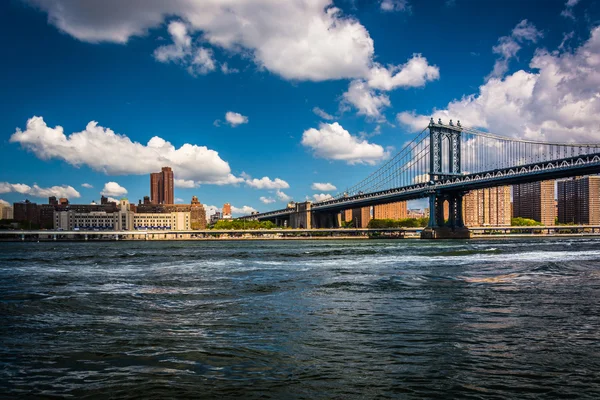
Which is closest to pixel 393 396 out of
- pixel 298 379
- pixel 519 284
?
pixel 298 379

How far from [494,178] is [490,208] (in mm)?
118483

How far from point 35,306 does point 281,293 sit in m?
7.68

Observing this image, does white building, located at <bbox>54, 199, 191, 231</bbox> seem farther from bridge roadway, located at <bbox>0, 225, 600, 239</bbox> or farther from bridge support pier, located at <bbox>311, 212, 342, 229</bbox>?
bridge support pier, located at <bbox>311, 212, 342, 229</bbox>

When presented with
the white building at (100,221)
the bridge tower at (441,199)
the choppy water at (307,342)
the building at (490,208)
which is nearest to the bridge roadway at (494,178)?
the bridge tower at (441,199)

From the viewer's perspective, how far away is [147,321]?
12.2 meters

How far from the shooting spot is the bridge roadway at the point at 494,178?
7169 centimetres

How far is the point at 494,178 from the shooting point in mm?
83062

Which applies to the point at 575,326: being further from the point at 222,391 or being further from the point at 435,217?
the point at 435,217

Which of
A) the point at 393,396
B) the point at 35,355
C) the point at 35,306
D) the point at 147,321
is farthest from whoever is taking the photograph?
the point at 35,306

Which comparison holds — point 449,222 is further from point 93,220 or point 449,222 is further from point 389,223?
point 93,220

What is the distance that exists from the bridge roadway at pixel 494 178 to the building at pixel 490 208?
81293 millimetres

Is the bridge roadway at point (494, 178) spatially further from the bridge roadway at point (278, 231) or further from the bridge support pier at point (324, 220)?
the bridge support pier at point (324, 220)

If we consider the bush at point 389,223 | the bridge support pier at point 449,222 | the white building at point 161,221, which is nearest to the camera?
the bridge support pier at point 449,222

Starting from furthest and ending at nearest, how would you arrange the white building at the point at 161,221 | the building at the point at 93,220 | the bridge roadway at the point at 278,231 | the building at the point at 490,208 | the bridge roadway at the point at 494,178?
the building at the point at 490,208
the white building at the point at 161,221
the building at the point at 93,220
the bridge roadway at the point at 278,231
the bridge roadway at the point at 494,178
